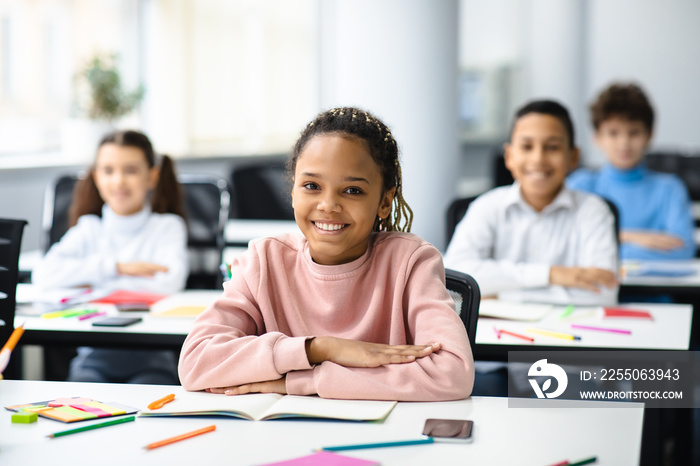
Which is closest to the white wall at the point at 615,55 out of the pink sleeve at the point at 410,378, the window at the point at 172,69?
the window at the point at 172,69

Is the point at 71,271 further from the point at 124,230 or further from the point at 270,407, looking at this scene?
the point at 270,407

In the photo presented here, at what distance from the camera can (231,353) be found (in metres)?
1.49

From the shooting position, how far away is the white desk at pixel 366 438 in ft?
3.87

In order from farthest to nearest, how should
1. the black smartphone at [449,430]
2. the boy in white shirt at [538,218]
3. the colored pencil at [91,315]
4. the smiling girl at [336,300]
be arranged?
1. the boy in white shirt at [538,218]
2. the colored pencil at [91,315]
3. the smiling girl at [336,300]
4. the black smartphone at [449,430]

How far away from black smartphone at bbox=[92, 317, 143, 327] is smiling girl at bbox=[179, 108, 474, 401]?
61 centimetres

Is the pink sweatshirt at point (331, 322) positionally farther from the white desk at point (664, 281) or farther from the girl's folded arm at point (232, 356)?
the white desk at point (664, 281)

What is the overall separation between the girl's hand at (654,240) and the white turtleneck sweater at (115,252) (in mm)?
1843

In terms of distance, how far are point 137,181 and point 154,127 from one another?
8.49ft

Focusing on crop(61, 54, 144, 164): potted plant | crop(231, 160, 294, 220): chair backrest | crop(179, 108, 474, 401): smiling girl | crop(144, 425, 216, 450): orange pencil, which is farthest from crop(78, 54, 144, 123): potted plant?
crop(144, 425, 216, 450): orange pencil

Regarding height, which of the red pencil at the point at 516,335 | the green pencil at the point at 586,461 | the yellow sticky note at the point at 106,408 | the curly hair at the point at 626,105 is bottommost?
the red pencil at the point at 516,335

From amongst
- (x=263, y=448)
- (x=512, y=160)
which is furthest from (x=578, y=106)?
(x=263, y=448)

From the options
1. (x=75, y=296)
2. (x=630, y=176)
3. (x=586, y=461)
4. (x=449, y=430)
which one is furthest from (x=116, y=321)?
(x=630, y=176)

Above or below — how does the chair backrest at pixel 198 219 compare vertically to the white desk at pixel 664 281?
above

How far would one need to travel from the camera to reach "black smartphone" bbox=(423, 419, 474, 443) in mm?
1256
